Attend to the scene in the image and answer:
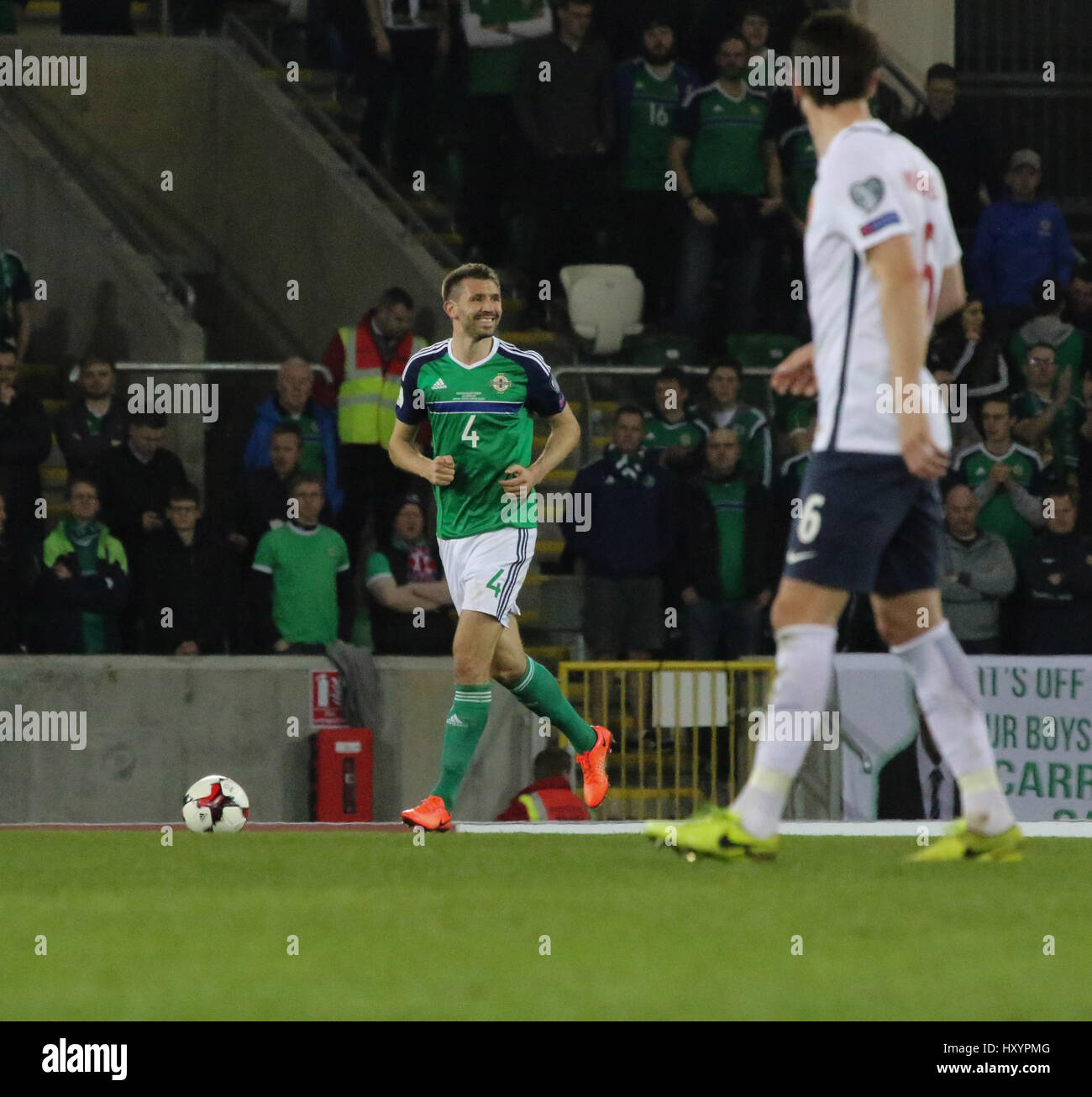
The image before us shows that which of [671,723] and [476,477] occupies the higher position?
[476,477]

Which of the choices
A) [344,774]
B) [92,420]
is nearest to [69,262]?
[92,420]

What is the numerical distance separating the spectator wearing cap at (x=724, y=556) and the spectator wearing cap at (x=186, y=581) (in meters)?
2.83

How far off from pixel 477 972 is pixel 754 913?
3.69ft

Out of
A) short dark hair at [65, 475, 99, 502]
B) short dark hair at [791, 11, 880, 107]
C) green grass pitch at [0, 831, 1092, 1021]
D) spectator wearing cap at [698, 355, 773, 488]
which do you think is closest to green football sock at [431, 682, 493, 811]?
green grass pitch at [0, 831, 1092, 1021]

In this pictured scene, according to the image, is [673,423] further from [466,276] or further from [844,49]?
[844,49]

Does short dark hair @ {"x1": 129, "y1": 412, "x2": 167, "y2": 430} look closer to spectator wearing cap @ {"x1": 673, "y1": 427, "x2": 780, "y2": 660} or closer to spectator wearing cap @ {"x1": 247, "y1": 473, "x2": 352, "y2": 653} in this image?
spectator wearing cap @ {"x1": 247, "y1": 473, "x2": 352, "y2": 653}

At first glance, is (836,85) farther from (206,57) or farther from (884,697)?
(206,57)

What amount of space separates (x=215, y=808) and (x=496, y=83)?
8.77 metres

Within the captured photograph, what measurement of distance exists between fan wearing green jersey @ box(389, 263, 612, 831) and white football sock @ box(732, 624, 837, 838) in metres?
2.70

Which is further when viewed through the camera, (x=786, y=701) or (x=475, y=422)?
(x=475, y=422)

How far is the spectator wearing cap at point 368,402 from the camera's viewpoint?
49.8 ft

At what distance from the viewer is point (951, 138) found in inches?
675

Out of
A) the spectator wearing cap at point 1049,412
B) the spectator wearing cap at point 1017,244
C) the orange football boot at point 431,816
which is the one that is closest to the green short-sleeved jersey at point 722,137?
A: the spectator wearing cap at point 1017,244

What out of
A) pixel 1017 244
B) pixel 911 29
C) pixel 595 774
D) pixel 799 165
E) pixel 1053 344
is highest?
pixel 911 29
